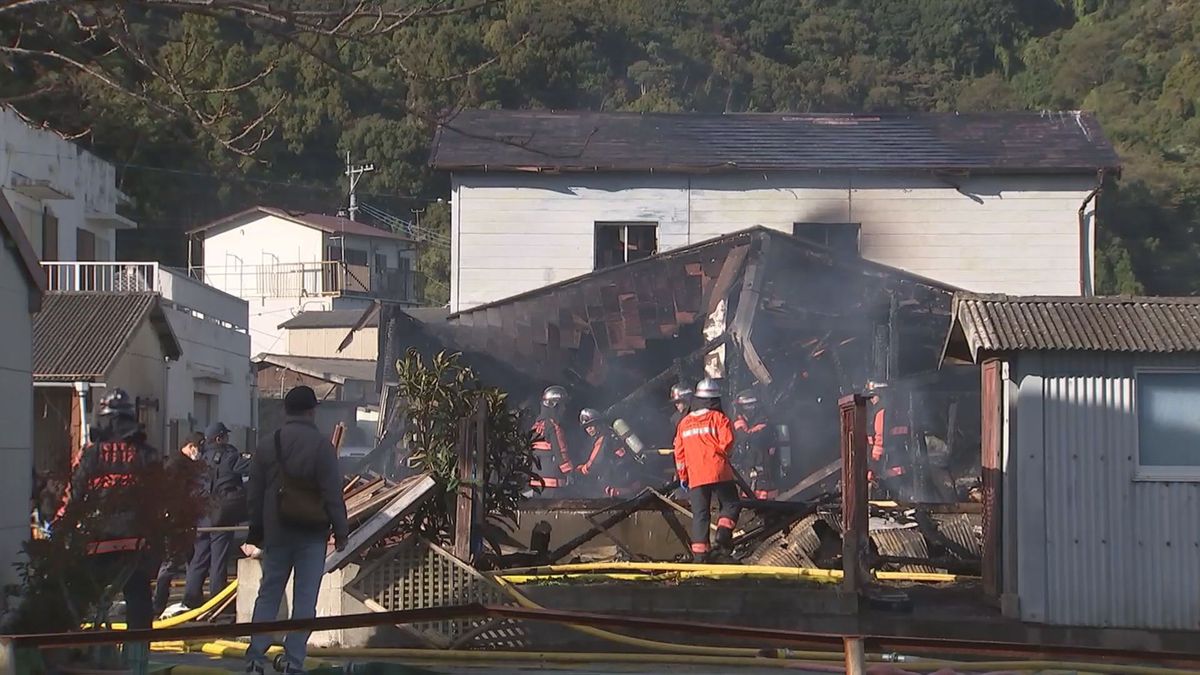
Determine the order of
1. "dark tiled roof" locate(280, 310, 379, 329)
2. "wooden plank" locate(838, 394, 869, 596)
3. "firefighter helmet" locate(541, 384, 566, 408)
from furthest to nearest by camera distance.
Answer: "dark tiled roof" locate(280, 310, 379, 329) < "firefighter helmet" locate(541, 384, 566, 408) < "wooden plank" locate(838, 394, 869, 596)

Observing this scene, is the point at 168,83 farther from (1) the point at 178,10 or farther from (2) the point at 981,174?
(2) the point at 981,174

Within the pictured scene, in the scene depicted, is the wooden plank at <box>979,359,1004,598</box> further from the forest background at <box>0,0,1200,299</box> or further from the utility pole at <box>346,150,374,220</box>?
the utility pole at <box>346,150,374,220</box>

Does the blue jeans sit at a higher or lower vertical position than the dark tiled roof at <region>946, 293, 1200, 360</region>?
lower

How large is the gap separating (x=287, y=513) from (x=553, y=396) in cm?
1343

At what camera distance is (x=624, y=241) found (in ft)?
97.5

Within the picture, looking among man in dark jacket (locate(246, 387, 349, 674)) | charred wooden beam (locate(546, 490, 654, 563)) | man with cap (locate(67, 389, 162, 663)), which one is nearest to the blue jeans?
man in dark jacket (locate(246, 387, 349, 674))

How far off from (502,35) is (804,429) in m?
7.69

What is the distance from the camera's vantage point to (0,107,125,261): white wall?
32.9 metres

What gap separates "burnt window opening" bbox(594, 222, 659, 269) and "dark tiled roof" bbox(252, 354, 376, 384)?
19.3 meters

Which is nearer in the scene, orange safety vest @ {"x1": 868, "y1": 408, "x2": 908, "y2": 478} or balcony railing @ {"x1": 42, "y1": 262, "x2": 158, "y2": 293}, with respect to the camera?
orange safety vest @ {"x1": 868, "y1": 408, "x2": 908, "y2": 478}

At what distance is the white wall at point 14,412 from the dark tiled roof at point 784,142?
18972 millimetres

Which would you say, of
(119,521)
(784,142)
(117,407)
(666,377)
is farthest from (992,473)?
(784,142)

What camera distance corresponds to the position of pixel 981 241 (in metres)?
29.4

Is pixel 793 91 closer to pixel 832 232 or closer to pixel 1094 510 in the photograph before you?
pixel 832 232
